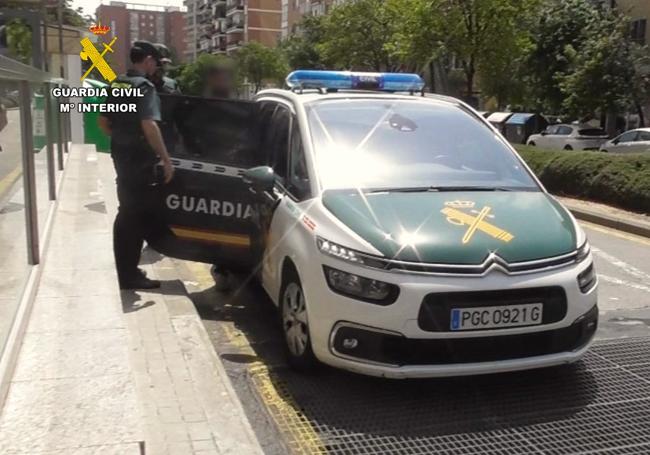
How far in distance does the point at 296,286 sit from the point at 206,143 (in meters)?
A: 1.79

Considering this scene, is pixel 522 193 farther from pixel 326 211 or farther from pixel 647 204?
pixel 647 204

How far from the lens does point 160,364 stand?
407cm

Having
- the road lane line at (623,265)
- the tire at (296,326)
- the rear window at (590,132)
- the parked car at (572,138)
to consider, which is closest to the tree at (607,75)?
the rear window at (590,132)

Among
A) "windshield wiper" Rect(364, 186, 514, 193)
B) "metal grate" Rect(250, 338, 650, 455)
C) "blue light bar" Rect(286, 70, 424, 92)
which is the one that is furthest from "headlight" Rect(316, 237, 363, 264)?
"blue light bar" Rect(286, 70, 424, 92)

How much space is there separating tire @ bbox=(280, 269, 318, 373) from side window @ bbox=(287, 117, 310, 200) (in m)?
0.53

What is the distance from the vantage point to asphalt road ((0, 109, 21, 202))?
3.56 m

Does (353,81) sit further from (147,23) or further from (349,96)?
(147,23)

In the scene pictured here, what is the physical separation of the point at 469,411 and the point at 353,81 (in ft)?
9.62

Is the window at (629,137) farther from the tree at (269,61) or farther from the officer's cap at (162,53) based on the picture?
the tree at (269,61)

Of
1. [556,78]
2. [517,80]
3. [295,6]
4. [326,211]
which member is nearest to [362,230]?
[326,211]

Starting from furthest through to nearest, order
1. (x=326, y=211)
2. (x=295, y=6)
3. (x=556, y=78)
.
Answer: (x=295, y=6), (x=556, y=78), (x=326, y=211)

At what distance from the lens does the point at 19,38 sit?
8359mm

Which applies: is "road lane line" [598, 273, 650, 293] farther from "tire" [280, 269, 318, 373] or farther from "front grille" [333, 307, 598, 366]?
"tire" [280, 269, 318, 373]

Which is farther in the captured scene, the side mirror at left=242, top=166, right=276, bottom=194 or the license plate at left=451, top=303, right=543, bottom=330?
the side mirror at left=242, top=166, right=276, bottom=194
